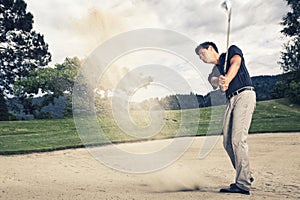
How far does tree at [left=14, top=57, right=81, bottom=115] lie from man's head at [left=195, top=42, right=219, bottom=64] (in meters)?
16.9

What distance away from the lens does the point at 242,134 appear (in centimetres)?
464

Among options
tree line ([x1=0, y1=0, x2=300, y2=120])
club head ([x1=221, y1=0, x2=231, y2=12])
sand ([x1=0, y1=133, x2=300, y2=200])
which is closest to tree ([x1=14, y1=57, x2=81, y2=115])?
tree line ([x1=0, y1=0, x2=300, y2=120])

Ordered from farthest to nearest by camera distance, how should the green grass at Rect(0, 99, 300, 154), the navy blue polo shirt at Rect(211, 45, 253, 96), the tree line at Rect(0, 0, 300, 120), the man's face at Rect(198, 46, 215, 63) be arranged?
the tree line at Rect(0, 0, 300, 120) → the green grass at Rect(0, 99, 300, 154) → the man's face at Rect(198, 46, 215, 63) → the navy blue polo shirt at Rect(211, 45, 253, 96)

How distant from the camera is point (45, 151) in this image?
Answer: 36.1ft

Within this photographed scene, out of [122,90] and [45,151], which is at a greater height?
[122,90]

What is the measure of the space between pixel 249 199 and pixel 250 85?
1.43 metres

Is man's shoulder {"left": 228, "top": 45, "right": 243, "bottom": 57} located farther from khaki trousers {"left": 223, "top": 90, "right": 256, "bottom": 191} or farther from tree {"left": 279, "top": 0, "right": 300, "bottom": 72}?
tree {"left": 279, "top": 0, "right": 300, "bottom": 72}

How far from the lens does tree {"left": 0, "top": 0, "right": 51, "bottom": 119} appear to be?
30.5 meters

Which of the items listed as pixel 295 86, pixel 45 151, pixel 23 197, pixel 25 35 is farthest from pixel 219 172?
pixel 25 35

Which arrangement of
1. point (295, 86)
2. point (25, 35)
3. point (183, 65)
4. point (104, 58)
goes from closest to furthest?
point (183, 65) < point (104, 58) < point (295, 86) < point (25, 35)

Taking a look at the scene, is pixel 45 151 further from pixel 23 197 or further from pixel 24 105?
pixel 24 105

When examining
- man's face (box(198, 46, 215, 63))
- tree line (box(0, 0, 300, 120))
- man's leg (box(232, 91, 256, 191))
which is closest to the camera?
man's leg (box(232, 91, 256, 191))

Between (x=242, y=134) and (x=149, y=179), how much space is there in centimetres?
188

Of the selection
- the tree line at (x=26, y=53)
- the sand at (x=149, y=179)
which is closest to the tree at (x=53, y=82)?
the tree line at (x=26, y=53)
